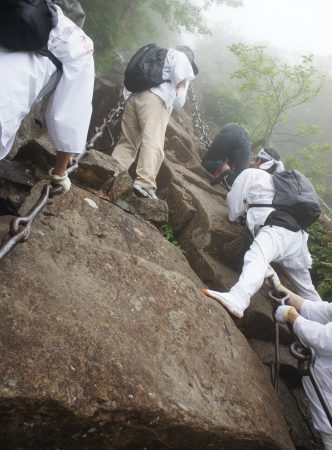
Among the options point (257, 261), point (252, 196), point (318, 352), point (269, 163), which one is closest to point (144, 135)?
point (252, 196)

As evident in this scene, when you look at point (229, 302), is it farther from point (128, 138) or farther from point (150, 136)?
point (128, 138)

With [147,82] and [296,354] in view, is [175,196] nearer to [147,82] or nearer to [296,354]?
[147,82]

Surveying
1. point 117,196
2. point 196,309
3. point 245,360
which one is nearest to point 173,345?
point 196,309

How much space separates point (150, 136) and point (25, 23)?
292 cm

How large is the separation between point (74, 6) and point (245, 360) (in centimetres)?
304

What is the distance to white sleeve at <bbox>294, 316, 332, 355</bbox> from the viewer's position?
2.81 metres

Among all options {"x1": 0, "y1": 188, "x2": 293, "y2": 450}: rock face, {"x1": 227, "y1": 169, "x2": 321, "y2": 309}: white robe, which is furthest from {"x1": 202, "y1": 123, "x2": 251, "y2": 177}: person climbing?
{"x1": 0, "y1": 188, "x2": 293, "y2": 450}: rock face

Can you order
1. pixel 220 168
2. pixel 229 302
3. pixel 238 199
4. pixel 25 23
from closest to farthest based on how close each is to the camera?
1. pixel 25 23
2. pixel 229 302
3. pixel 238 199
4. pixel 220 168

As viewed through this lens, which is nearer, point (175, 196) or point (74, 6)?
point (74, 6)

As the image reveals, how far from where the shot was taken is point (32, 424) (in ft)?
4.64

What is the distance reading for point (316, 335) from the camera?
286cm

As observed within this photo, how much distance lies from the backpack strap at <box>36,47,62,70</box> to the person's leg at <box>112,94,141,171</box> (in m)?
2.91

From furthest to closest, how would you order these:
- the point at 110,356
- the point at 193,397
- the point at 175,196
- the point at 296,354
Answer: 1. the point at 175,196
2. the point at 296,354
3. the point at 193,397
4. the point at 110,356

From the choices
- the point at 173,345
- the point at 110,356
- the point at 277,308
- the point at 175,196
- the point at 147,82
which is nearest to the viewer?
the point at 110,356
